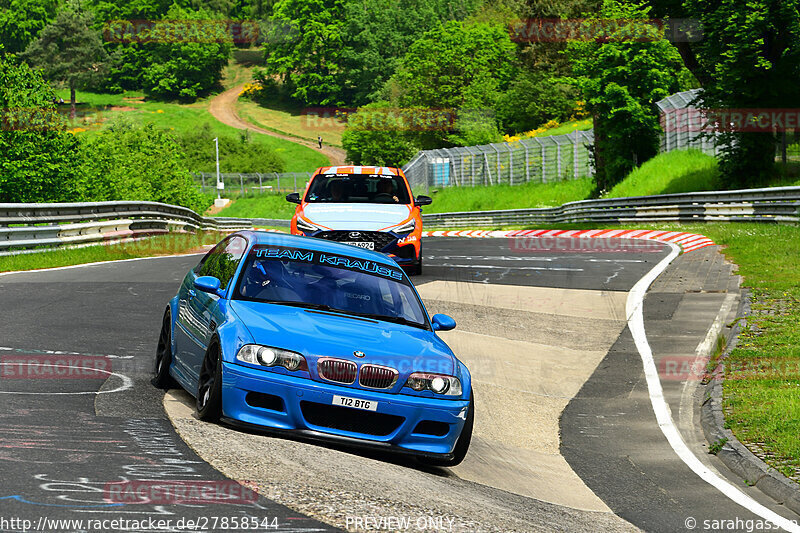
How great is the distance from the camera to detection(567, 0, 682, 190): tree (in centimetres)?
4238

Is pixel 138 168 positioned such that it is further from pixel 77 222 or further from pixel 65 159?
pixel 77 222

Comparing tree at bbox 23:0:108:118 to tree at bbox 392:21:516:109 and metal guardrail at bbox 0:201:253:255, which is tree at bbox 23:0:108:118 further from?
metal guardrail at bbox 0:201:253:255

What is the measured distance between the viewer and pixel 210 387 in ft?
23.4

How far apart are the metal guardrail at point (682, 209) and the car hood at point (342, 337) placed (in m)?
20.9

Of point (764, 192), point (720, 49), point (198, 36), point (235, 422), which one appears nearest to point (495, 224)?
point (720, 49)

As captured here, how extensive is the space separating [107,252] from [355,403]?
18.2m

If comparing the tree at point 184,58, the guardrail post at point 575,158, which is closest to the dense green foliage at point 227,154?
the tree at point 184,58

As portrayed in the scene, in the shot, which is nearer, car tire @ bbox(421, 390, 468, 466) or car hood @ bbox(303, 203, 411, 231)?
car tire @ bbox(421, 390, 468, 466)

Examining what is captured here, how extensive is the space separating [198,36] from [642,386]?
16948cm

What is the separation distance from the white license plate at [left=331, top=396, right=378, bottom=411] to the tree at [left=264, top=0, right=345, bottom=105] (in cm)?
15255

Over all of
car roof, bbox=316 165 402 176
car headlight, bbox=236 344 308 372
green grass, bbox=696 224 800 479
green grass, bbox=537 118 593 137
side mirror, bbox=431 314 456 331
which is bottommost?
green grass, bbox=696 224 800 479

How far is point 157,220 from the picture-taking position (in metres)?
29.9

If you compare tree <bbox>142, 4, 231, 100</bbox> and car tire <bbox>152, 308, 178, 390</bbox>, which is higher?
tree <bbox>142, 4, 231, 100</bbox>

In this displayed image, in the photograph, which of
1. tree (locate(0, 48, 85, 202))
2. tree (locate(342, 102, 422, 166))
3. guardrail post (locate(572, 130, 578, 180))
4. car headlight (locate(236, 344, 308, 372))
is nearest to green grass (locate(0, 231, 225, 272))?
car headlight (locate(236, 344, 308, 372))
